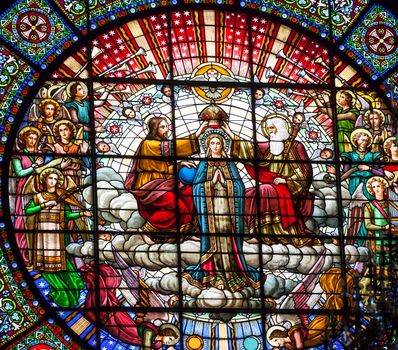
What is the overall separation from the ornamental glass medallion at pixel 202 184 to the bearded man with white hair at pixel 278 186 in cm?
2

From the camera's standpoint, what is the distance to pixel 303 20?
22844 mm

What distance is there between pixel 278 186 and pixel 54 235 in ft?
8.79

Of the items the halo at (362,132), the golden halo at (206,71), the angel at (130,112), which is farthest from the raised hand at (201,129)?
the halo at (362,132)

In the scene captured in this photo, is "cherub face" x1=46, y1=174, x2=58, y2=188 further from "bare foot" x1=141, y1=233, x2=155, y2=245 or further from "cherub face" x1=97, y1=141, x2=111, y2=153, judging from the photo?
"bare foot" x1=141, y1=233, x2=155, y2=245

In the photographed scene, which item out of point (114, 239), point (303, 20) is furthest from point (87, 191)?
point (303, 20)

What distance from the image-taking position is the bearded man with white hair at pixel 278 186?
853 inches

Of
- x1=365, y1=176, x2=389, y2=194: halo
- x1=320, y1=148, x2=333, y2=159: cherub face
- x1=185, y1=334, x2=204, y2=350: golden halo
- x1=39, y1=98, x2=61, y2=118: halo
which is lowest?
x1=185, y1=334, x2=204, y2=350: golden halo

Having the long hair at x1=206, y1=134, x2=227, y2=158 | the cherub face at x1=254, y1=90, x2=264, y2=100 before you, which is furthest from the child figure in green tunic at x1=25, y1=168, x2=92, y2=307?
the cherub face at x1=254, y1=90, x2=264, y2=100

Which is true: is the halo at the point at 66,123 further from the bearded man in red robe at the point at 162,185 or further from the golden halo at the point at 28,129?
the bearded man in red robe at the point at 162,185

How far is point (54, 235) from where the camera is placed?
2123 centimetres

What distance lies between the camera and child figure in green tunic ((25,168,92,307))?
68.9ft

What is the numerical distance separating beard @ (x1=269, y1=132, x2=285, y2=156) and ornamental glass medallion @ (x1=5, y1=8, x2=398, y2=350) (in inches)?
0.7

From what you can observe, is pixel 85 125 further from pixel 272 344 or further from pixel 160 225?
pixel 272 344

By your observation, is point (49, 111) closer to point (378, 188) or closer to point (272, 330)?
point (272, 330)
